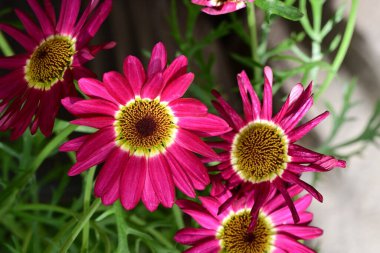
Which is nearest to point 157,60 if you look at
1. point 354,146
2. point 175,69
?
point 175,69

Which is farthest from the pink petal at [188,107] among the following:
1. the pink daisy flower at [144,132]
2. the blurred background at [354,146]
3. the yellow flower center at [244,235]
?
the blurred background at [354,146]

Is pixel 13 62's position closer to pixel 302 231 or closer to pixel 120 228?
pixel 120 228

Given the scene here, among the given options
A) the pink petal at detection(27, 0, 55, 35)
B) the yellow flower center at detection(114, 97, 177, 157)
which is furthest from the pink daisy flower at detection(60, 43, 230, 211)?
the pink petal at detection(27, 0, 55, 35)

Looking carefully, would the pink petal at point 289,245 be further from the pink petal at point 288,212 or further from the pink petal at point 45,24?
the pink petal at point 45,24

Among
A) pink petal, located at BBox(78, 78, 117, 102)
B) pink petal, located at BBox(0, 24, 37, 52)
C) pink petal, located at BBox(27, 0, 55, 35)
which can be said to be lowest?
pink petal, located at BBox(78, 78, 117, 102)

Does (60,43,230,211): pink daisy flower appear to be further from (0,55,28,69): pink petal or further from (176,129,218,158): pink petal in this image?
(0,55,28,69): pink petal
